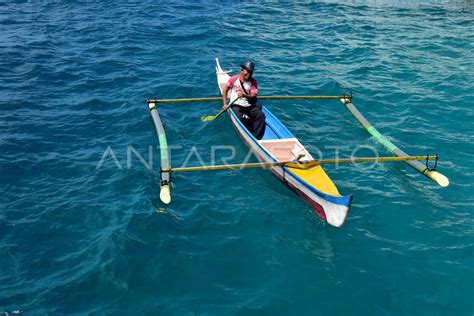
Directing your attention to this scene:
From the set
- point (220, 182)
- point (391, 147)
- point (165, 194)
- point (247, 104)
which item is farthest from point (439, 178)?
point (165, 194)

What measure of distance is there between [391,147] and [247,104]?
15.0 ft

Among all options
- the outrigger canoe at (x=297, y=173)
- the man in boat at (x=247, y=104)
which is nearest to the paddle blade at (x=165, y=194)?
the outrigger canoe at (x=297, y=173)

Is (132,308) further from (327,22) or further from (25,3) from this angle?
(25,3)

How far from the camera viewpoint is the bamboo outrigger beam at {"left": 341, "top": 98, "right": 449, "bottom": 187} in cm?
1177

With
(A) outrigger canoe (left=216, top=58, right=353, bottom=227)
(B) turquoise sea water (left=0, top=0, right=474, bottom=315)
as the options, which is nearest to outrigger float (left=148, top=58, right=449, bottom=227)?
(A) outrigger canoe (left=216, top=58, right=353, bottom=227)

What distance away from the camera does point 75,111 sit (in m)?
16.0

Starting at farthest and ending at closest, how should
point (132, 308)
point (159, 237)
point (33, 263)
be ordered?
point (159, 237) → point (33, 263) → point (132, 308)

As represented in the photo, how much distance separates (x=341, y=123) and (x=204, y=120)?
476 centimetres

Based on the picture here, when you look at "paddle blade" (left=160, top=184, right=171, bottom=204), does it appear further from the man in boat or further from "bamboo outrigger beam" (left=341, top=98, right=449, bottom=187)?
"bamboo outrigger beam" (left=341, top=98, right=449, bottom=187)

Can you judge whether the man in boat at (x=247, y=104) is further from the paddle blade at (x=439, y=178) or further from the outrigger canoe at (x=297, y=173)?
the paddle blade at (x=439, y=178)

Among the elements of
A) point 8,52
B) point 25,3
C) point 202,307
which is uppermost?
point 25,3

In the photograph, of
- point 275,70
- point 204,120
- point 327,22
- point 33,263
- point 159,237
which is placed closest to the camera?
point 33,263

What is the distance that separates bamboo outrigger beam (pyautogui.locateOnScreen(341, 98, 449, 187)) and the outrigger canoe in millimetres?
2494

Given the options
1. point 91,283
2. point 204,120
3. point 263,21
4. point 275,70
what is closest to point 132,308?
point 91,283
